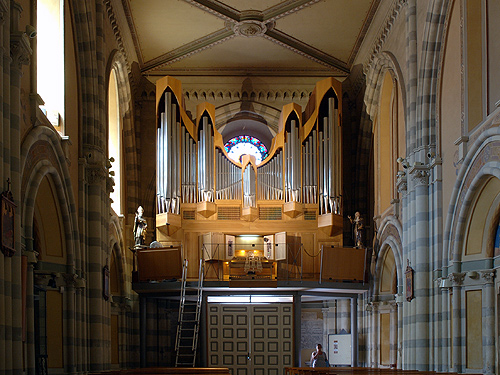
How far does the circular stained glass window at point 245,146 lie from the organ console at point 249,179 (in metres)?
3.60

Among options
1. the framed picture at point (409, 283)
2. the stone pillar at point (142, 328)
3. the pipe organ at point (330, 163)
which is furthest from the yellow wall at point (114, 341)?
the framed picture at point (409, 283)

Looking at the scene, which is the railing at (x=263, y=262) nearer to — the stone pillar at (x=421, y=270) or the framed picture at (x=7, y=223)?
the stone pillar at (x=421, y=270)

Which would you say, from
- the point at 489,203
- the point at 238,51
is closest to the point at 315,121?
the point at 238,51

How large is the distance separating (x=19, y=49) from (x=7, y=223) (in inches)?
96.4

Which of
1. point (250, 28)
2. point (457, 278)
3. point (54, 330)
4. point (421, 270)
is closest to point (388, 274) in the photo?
point (421, 270)

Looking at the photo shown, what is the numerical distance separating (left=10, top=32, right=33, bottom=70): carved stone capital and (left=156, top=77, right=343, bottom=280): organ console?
11.4m

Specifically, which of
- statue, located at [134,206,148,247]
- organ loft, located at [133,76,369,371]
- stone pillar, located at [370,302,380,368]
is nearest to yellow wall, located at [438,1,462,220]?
organ loft, located at [133,76,369,371]

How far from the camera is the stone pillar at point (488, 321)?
1292 cm

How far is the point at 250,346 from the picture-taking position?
70.1ft

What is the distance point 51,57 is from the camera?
14.5m

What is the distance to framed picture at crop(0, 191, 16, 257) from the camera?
9586 millimetres

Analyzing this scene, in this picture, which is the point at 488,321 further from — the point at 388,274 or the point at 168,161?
the point at 168,161

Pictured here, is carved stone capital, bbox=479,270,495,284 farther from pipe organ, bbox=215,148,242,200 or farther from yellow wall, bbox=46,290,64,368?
pipe organ, bbox=215,148,242,200

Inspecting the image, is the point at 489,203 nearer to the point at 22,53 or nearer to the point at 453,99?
the point at 453,99
